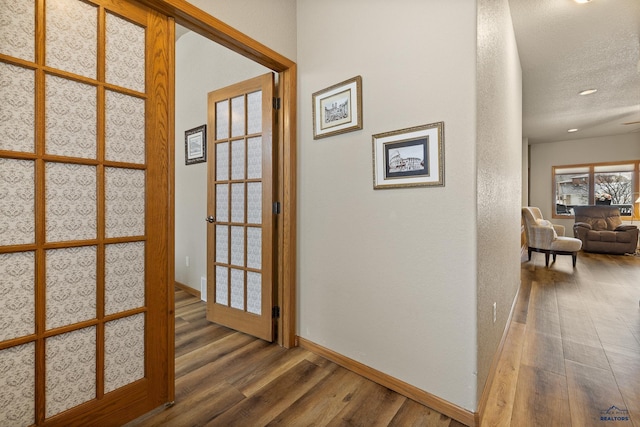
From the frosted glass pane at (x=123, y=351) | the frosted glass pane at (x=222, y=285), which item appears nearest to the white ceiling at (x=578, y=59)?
the frosted glass pane at (x=222, y=285)

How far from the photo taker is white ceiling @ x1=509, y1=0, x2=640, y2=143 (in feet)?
7.69

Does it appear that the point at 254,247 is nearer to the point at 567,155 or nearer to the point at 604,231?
the point at 604,231

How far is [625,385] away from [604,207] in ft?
20.0

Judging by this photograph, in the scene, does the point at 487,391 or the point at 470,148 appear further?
the point at 487,391

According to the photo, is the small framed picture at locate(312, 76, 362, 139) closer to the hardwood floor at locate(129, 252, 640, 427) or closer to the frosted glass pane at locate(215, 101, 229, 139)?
the frosted glass pane at locate(215, 101, 229, 139)

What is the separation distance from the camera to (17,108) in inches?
43.3

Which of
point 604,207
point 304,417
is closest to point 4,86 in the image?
point 304,417

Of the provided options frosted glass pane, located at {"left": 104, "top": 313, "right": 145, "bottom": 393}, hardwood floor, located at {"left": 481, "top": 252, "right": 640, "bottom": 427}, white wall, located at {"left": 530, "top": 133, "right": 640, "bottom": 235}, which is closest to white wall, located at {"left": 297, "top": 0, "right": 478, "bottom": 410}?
hardwood floor, located at {"left": 481, "top": 252, "right": 640, "bottom": 427}

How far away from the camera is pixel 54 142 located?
118 cm

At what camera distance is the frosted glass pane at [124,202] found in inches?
53.1

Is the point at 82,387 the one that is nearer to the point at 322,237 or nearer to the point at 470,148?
the point at 322,237

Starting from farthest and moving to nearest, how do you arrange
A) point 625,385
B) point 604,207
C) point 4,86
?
point 604,207 < point 625,385 < point 4,86

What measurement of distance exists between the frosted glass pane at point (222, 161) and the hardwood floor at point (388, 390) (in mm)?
1335

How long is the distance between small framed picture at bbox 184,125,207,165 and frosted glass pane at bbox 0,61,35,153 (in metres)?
2.07
